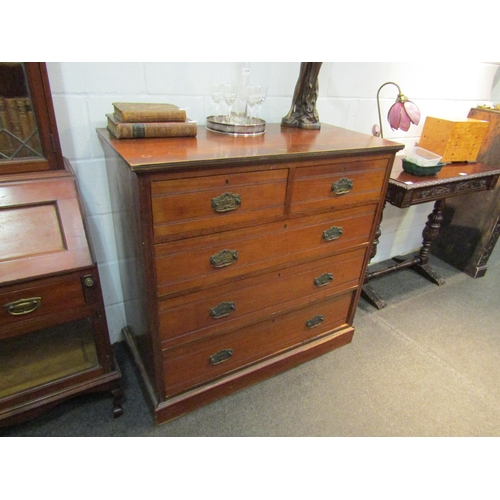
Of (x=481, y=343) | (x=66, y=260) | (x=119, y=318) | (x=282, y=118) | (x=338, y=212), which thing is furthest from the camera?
(x=481, y=343)

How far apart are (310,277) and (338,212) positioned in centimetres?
31

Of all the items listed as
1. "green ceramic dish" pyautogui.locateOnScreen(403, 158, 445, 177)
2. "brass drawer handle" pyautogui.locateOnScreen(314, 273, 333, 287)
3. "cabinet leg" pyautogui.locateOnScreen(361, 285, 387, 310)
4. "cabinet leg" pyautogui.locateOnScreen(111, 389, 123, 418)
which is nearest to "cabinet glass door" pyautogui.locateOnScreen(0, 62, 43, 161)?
A: "cabinet leg" pyautogui.locateOnScreen(111, 389, 123, 418)

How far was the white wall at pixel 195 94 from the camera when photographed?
1.30m

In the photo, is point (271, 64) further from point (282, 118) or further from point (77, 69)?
point (77, 69)

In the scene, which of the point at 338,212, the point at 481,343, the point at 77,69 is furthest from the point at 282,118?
the point at 481,343

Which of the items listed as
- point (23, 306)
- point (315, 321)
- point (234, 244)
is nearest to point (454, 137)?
point (315, 321)

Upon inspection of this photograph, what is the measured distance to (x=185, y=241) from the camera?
1.11 m

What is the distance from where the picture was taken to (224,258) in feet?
4.01

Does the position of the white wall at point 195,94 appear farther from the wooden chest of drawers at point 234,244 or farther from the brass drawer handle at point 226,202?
the brass drawer handle at point 226,202

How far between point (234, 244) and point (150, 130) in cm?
49

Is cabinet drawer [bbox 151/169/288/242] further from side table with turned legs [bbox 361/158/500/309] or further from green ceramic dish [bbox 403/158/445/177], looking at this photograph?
green ceramic dish [bbox 403/158/445/177]

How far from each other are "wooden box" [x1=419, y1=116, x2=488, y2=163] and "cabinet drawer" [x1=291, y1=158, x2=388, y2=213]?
3.43 ft

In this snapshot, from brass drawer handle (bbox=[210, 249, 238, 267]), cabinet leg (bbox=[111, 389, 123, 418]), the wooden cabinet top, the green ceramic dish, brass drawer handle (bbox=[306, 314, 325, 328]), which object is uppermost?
the wooden cabinet top

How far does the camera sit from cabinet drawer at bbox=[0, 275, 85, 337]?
981 millimetres
